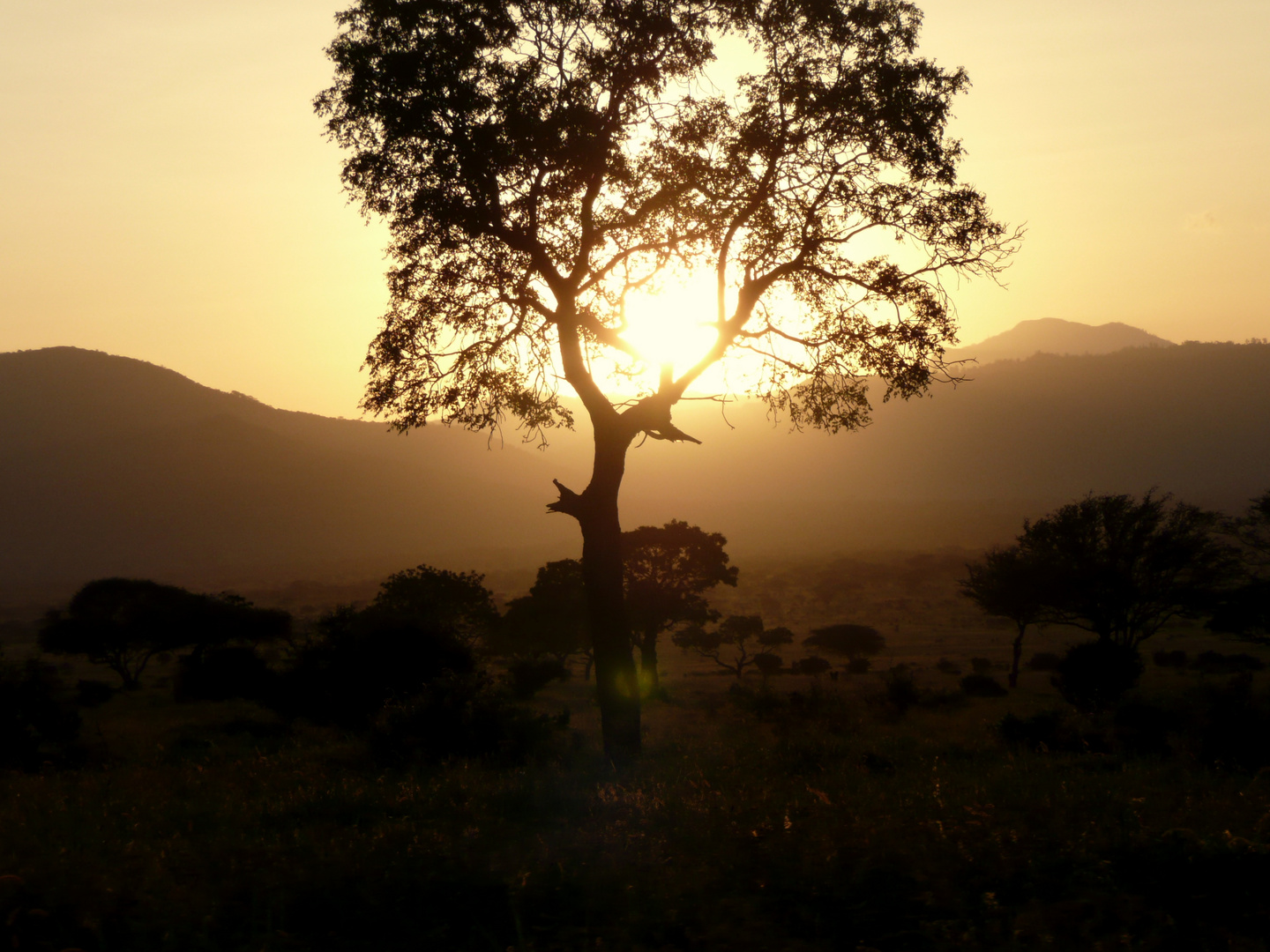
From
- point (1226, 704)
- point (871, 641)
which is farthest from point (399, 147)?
point (871, 641)

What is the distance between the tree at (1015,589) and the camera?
1460 inches

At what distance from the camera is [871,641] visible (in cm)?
5162

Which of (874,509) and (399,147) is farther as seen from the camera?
(874,509)

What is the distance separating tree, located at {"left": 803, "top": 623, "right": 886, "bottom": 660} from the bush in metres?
14.4

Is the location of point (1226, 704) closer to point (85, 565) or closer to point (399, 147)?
point (399, 147)

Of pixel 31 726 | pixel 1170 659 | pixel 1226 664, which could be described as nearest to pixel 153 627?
pixel 31 726

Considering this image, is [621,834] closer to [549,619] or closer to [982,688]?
[982,688]

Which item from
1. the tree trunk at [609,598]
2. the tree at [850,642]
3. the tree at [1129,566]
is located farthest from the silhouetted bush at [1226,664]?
the tree trunk at [609,598]

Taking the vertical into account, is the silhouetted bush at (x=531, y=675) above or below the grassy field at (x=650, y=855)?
below

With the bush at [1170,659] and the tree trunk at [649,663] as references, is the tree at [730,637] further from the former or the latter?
the bush at [1170,659]

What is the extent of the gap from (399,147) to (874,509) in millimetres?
165493

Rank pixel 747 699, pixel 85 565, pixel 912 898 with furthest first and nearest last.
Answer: pixel 85 565
pixel 747 699
pixel 912 898

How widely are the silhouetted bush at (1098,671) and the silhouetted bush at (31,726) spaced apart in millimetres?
28748

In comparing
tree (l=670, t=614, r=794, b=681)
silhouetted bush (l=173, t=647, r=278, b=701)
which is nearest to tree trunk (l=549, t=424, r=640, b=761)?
silhouetted bush (l=173, t=647, r=278, b=701)
